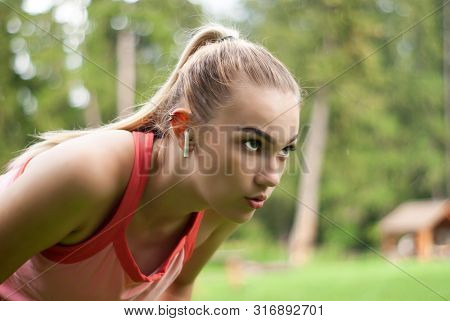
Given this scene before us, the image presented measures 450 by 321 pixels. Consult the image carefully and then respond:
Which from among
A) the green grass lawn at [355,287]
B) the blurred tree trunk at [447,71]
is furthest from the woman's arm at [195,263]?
the blurred tree trunk at [447,71]

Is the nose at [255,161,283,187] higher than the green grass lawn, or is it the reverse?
the green grass lawn

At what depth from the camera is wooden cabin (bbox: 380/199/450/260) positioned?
10.4 m

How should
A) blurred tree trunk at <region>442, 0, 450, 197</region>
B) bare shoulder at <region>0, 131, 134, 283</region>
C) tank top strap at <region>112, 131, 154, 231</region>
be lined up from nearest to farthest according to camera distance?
bare shoulder at <region>0, 131, 134, 283</region>, tank top strap at <region>112, 131, 154, 231</region>, blurred tree trunk at <region>442, 0, 450, 197</region>

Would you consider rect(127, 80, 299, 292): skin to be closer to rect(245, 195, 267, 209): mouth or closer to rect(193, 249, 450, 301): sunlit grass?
rect(245, 195, 267, 209): mouth

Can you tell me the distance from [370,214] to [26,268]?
1316 cm

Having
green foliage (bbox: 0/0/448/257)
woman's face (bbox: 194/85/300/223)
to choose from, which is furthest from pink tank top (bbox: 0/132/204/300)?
green foliage (bbox: 0/0/448/257)

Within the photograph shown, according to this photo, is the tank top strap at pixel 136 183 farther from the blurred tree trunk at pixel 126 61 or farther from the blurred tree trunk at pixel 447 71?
the blurred tree trunk at pixel 447 71

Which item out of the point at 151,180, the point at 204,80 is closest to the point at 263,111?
the point at 204,80

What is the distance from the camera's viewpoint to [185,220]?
65.3 inches

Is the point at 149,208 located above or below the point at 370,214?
below

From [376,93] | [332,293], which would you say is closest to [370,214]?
[376,93]

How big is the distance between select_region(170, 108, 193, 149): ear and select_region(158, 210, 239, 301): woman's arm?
413 mm
